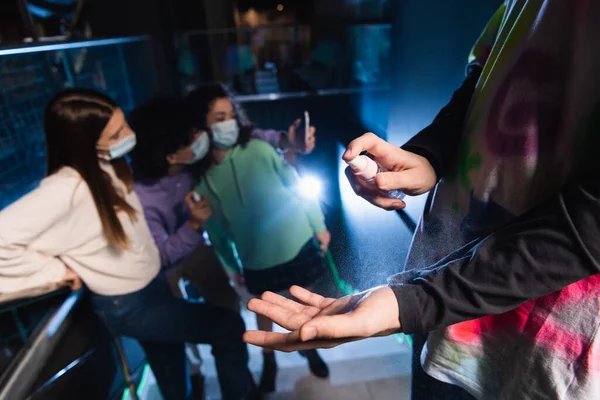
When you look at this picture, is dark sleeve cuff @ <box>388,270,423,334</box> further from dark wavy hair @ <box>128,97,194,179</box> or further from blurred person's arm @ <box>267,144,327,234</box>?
dark wavy hair @ <box>128,97,194,179</box>

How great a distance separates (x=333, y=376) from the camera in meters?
1.12

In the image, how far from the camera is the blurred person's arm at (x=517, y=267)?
30 centimetres

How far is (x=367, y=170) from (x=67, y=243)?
74 centimetres

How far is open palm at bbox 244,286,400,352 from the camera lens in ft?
1.10

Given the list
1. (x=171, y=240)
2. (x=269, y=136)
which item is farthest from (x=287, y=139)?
(x=171, y=240)

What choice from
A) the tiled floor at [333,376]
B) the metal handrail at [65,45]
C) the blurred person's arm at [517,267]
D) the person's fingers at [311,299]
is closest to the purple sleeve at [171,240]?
the tiled floor at [333,376]

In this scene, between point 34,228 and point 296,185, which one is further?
point 296,185

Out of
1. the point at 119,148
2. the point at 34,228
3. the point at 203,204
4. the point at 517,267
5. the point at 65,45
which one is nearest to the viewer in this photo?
the point at 517,267

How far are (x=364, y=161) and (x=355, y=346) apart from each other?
0.74 meters

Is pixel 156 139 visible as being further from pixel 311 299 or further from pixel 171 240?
pixel 311 299

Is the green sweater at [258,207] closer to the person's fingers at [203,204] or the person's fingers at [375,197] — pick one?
the person's fingers at [203,204]

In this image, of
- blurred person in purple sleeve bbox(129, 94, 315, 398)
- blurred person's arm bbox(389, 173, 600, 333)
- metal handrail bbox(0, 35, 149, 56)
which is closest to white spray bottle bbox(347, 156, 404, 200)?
blurred person's arm bbox(389, 173, 600, 333)

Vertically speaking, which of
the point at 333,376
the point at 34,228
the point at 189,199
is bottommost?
the point at 333,376

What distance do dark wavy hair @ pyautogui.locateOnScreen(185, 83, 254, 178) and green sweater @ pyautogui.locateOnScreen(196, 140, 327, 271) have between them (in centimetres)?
3
